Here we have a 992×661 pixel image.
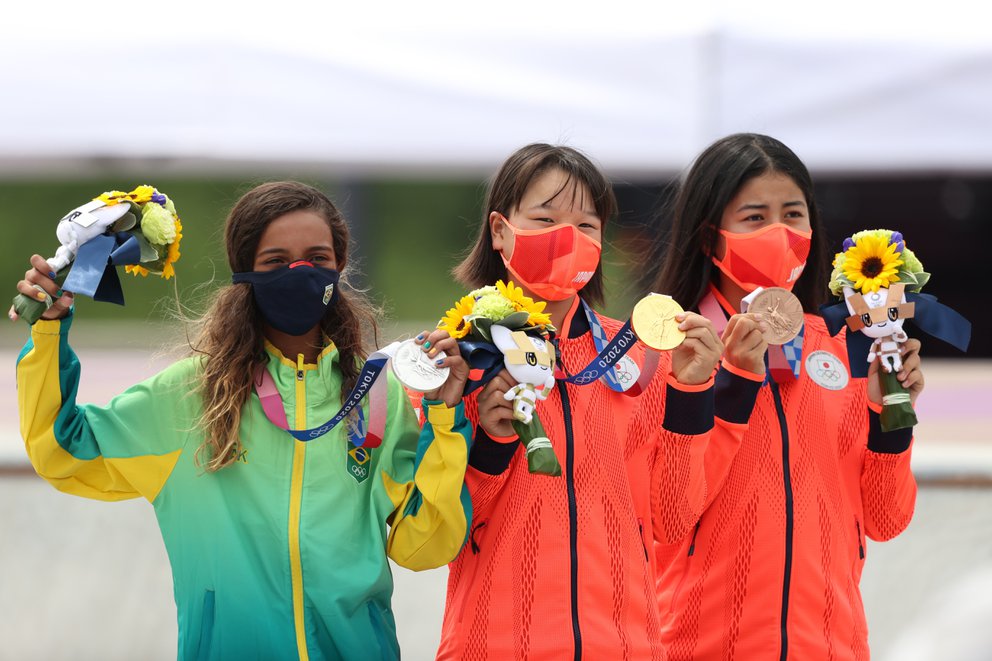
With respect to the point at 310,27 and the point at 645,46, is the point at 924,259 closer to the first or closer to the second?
the point at 645,46

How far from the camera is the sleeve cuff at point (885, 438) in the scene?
11.6 ft

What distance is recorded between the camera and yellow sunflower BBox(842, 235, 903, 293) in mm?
3533

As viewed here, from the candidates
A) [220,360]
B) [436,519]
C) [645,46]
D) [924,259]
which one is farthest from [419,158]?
[924,259]

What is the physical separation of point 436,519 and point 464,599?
0.26 m

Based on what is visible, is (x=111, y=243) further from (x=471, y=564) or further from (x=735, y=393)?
(x=735, y=393)

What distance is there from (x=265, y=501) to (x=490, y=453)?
2.02 feet

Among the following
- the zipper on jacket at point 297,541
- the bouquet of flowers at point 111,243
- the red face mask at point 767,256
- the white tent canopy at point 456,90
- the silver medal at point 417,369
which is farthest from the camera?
the white tent canopy at point 456,90

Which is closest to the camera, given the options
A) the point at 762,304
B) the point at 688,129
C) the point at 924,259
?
the point at 762,304

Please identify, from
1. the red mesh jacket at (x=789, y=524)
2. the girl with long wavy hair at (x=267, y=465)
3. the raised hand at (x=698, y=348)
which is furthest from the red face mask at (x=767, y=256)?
the girl with long wavy hair at (x=267, y=465)

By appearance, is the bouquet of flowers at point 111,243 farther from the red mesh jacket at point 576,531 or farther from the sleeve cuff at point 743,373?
the sleeve cuff at point 743,373

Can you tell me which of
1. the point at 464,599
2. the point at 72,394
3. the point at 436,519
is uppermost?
the point at 72,394

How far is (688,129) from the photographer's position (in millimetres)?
5324

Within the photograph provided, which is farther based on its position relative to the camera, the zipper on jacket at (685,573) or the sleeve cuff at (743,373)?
the zipper on jacket at (685,573)

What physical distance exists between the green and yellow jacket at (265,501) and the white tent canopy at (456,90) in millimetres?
2382
